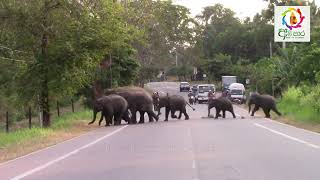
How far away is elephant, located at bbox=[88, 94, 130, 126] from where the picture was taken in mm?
34062

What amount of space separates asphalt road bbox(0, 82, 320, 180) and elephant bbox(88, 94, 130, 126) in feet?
29.5

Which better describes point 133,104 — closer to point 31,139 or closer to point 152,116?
point 152,116

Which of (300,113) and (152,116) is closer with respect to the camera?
(300,113)

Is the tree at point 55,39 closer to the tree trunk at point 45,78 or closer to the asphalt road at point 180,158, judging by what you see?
the tree trunk at point 45,78

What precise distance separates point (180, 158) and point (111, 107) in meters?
17.5

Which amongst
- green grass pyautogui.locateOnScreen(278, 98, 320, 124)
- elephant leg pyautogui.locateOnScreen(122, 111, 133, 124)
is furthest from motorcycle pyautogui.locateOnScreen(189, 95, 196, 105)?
elephant leg pyautogui.locateOnScreen(122, 111, 133, 124)

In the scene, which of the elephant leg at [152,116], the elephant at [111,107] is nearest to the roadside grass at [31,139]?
the elephant at [111,107]

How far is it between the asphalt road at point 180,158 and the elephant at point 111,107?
9.00 m

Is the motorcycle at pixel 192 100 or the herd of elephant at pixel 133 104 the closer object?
the herd of elephant at pixel 133 104

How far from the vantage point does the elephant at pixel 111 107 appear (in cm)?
3406

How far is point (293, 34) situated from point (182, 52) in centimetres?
6205

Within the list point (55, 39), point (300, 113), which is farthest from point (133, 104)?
point (300, 113)

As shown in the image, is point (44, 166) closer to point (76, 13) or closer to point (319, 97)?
point (76, 13)

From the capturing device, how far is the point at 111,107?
1337 inches
